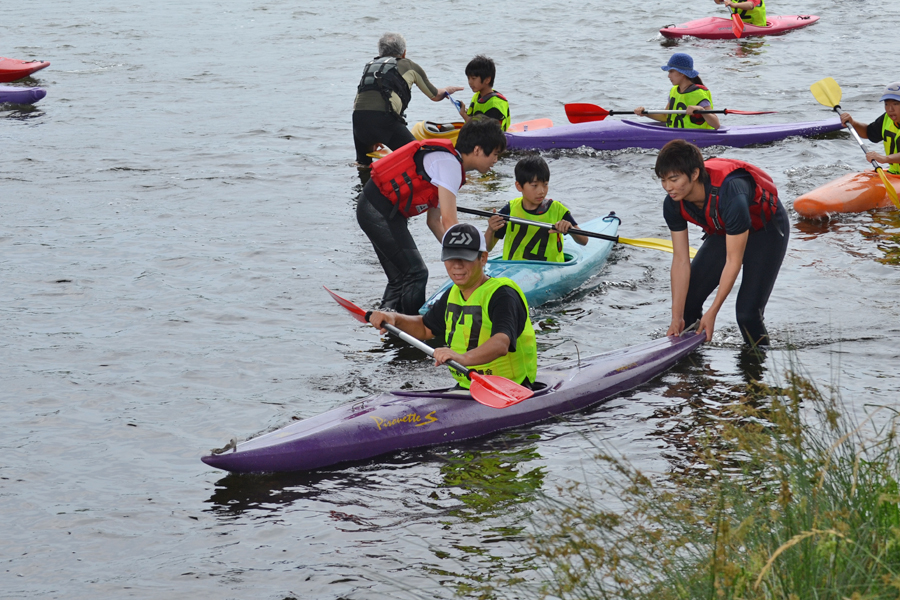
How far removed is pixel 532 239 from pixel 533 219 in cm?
15

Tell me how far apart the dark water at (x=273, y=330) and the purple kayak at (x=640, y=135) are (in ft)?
0.49

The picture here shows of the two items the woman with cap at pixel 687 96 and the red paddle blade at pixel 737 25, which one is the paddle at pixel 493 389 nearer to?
the woman with cap at pixel 687 96

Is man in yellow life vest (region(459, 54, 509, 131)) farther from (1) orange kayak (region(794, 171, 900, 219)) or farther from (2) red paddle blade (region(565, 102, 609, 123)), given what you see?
(1) orange kayak (region(794, 171, 900, 219))

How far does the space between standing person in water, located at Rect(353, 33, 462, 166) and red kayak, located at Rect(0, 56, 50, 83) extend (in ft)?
22.4

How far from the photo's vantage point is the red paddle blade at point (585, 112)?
10.1 metres

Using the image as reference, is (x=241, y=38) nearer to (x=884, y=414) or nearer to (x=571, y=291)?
(x=571, y=291)

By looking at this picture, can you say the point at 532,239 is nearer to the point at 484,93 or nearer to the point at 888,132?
the point at 484,93

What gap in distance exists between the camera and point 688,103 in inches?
370

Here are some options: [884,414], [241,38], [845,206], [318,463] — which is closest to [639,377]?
[884,414]

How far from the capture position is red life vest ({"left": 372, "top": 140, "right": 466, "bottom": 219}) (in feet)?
18.6

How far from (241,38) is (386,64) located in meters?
10.8

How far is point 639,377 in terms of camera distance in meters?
5.13

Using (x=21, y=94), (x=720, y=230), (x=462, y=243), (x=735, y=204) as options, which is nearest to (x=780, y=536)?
(x=462, y=243)

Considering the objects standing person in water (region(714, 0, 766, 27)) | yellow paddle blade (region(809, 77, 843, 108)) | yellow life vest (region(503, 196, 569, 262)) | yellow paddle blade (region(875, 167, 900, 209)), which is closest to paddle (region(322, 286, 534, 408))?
yellow life vest (region(503, 196, 569, 262))
